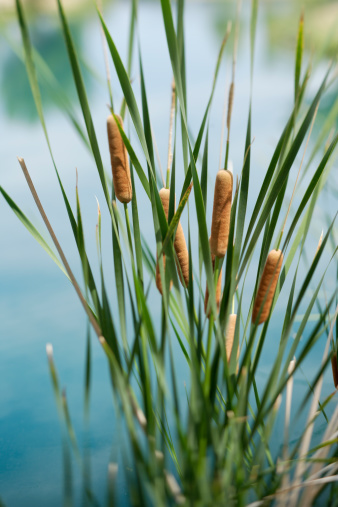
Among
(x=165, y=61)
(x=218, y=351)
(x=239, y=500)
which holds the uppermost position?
(x=165, y=61)

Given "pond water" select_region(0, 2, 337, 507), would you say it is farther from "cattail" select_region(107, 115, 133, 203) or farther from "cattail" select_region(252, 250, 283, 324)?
"cattail" select_region(252, 250, 283, 324)

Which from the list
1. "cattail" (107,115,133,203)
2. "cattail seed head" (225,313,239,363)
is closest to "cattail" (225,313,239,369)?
"cattail seed head" (225,313,239,363)

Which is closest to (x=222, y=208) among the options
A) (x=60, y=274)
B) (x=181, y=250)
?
(x=181, y=250)

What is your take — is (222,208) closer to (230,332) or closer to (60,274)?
(230,332)

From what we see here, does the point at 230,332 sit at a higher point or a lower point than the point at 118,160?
lower

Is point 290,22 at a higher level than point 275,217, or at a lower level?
higher

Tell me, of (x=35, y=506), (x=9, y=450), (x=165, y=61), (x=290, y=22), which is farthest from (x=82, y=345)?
(x=290, y=22)

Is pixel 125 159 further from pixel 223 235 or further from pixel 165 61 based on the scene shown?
pixel 165 61
